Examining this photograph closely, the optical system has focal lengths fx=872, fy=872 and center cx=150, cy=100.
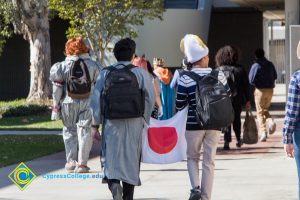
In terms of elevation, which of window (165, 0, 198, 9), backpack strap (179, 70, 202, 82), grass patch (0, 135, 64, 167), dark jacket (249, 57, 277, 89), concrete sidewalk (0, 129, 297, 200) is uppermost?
window (165, 0, 198, 9)

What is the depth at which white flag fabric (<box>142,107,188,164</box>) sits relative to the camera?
9031mm

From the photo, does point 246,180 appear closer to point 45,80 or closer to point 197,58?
point 197,58

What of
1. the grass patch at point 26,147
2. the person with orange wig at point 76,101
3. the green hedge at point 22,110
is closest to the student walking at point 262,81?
the grass patch at point 26,147

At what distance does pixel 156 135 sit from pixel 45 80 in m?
21.2

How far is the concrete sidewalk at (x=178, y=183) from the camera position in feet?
32.9

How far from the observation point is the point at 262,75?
16.6 m

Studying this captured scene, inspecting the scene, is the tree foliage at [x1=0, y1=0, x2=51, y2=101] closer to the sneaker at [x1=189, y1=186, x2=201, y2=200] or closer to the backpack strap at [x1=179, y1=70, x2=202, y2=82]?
the backpack strap at [x1=179, y1=70, x2=202, y2=82]

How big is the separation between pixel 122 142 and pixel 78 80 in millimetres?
3462

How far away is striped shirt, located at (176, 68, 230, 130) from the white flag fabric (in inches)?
2.3

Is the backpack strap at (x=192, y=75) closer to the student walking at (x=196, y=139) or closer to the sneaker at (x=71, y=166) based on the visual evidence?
the student walking at (x=196, y=139)

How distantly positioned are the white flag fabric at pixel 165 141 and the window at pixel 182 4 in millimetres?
21172

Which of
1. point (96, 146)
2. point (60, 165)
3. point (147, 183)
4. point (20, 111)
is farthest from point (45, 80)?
point (147, 183)

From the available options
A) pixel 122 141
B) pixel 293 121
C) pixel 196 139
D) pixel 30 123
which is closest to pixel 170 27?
pixel 30 123

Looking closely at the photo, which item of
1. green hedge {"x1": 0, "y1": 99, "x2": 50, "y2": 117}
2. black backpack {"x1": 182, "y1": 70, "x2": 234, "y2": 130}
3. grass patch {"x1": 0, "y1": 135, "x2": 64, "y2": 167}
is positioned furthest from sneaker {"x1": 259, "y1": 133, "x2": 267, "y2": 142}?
green hedge {"x1": 0, "y1": 99, "x2": 50, "y2": 117}
